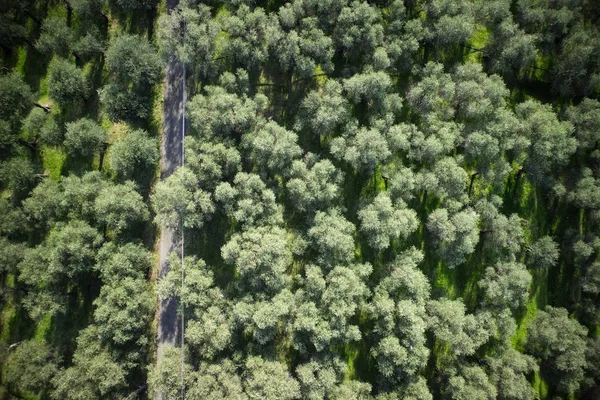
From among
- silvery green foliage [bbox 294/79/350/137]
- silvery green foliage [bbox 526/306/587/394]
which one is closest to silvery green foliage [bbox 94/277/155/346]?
silvery green foliage [bbox 294/79/350/137]

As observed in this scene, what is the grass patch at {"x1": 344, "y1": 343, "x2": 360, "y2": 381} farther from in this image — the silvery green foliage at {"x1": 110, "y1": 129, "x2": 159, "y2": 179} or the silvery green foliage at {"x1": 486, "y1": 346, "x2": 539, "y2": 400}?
the silvery green foliage at {"x1": 110, "y1": 129, "x2": 159, "y2": 179}

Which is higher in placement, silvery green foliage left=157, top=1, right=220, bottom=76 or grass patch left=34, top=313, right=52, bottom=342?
silvery green foliage left=157, top=1, right=220, bottom=76

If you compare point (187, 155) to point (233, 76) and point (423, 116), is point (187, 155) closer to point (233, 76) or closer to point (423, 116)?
point (233, 76)

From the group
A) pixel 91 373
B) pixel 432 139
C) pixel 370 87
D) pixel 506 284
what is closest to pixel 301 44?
pixel 370 87

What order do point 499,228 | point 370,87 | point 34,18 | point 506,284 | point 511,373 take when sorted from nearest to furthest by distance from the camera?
point 511,373
point 370,87
point 506,284
point 499,228
point 34,18

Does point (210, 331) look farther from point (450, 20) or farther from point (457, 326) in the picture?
point (450, 20)

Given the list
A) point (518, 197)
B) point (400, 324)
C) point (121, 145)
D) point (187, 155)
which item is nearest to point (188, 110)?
point (187, 155)
